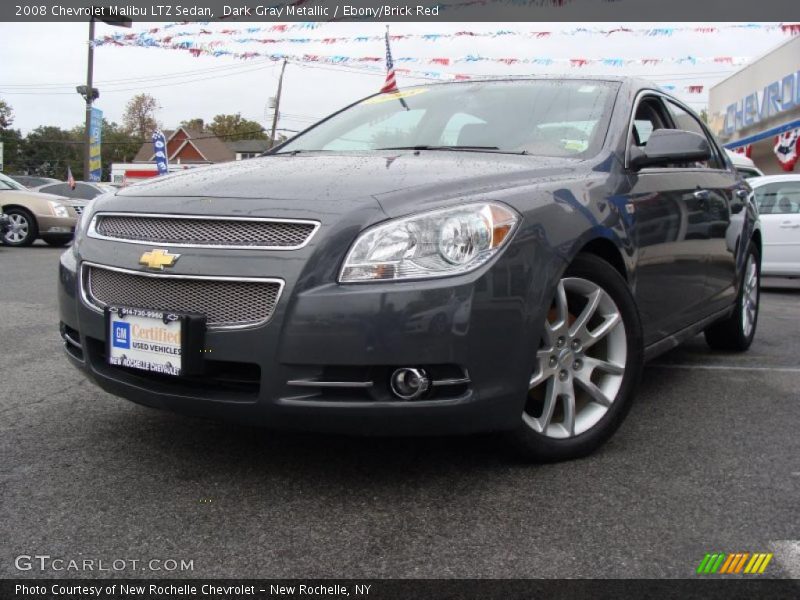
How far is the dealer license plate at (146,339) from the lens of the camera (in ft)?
8.00

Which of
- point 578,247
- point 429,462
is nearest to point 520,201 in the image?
point 578,247

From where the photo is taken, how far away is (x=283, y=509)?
94.2 inches

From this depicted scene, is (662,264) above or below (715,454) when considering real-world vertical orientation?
above

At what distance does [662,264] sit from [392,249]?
1.61 metres

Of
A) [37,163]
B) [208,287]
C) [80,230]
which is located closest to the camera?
[208,287]

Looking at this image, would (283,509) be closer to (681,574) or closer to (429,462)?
(429,462)

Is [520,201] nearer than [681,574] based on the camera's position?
No

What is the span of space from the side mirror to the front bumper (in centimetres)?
107

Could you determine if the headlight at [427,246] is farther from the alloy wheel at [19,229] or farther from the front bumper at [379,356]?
the alloy wheel at [19,229]

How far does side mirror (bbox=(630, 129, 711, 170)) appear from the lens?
3.29 meters

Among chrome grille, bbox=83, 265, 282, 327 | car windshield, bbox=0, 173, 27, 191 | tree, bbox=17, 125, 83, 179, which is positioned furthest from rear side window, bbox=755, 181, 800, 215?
tree, bbox=17, 125, 83, 179

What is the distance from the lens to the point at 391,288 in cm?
233

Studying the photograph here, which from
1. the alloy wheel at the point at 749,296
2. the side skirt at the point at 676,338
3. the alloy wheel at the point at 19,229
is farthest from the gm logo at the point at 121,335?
the alloy wheel at the point at 19,229

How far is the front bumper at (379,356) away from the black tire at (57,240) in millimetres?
12458
